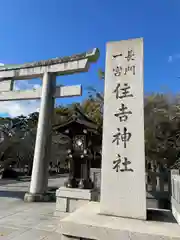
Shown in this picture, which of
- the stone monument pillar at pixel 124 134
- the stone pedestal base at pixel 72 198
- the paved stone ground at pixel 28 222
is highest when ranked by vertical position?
the stone monument pillar at pixel 124 134

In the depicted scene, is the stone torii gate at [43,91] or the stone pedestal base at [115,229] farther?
the stone torii gate at [43,91]

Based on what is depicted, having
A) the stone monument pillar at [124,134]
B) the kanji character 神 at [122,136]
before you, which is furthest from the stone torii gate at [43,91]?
the kanji character 神 at [122,136]

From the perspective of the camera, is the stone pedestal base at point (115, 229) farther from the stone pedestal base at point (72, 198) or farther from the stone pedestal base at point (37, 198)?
the stone pedestal base at point (37, 198)

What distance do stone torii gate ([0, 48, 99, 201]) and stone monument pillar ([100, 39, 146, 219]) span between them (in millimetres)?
4046

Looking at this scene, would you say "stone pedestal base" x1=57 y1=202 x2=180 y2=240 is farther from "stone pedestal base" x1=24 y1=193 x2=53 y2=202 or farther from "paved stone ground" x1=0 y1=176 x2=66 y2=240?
"stone pedestal base" x1=24 y1=193 x2=53 y2=202

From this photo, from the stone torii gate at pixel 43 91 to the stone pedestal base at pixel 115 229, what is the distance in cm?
494

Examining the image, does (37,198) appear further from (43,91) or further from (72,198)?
(43,91)

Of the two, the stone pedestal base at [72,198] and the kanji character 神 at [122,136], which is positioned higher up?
the kanji character 神 at [122,136]

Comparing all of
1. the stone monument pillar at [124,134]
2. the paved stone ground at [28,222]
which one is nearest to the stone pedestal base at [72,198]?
the paved stone ground at [28,222]

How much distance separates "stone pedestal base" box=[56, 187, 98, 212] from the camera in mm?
5398

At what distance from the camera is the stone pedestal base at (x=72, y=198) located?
17.7ft

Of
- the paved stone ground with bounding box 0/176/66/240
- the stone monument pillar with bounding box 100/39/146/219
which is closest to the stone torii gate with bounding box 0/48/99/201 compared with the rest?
the paved stone ground with bounding box 0/176/66/240

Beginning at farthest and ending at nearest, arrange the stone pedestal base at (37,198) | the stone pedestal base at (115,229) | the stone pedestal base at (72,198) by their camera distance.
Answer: the stone pedestal base at (37,198) < the stone pedestal base at (72,198) < the stone pedestal base at (115,229)

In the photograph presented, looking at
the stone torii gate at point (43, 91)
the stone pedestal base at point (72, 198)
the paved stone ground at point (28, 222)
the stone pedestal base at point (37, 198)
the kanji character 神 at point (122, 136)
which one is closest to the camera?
the kanji character 神 at point (122, 136)
